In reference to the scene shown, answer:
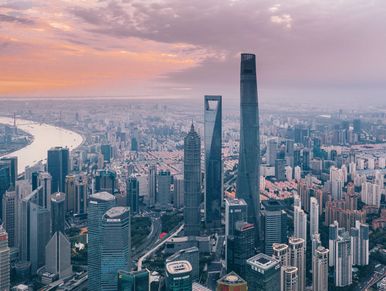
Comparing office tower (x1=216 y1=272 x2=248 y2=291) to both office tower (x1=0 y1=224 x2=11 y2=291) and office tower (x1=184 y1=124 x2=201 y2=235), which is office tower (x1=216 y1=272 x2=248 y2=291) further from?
office tower (x1=184 y1=124 x2=201 y2=235)

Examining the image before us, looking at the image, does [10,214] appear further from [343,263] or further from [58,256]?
[343,263]

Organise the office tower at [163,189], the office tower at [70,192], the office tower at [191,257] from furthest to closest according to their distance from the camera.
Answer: the office tower at [163,189], the office tower at [70,192], the office tower at [191,257]

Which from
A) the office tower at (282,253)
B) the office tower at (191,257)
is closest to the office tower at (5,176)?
the office tower at (191,257)

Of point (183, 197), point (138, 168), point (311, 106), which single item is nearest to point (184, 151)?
point (183, 197)

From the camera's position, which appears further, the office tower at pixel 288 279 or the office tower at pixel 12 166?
the office tower at pixel 12 166

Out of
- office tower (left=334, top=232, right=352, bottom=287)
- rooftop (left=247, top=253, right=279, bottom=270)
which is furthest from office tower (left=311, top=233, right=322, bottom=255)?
rooftop (left=247, top=253, right=279, bottom=270)

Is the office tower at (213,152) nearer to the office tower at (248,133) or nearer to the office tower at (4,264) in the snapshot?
the office tower at (248,133)
